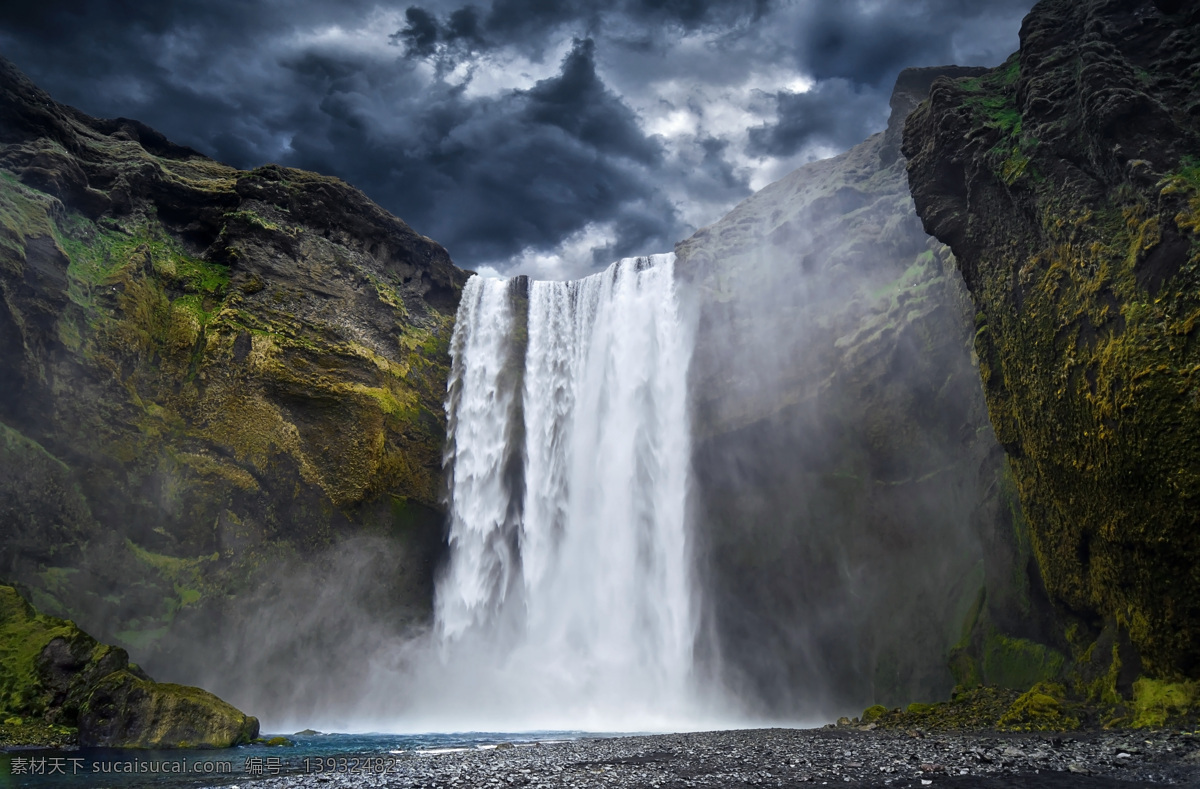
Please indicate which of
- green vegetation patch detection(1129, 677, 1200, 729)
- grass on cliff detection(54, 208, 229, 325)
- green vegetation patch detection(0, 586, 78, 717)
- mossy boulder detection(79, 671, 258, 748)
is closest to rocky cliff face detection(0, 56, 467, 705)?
grass on cliff detection(54, 208, 229, 325)

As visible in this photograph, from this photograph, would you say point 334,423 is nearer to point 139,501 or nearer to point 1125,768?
point 139,501

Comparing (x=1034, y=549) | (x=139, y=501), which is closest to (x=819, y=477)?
(x=1034, y=549)

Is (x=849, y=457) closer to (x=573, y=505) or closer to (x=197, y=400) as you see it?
(x=573, y=505)

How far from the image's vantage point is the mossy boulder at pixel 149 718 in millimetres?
15188

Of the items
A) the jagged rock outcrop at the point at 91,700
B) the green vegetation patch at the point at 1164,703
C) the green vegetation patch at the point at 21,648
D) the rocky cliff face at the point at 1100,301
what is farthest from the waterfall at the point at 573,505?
the green vegetation patch at the point at 1164,703

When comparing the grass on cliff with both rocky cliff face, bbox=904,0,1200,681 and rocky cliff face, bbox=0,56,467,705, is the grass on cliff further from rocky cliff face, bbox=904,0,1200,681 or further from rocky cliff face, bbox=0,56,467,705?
rocky cliff face, bbox=904,0,1200,681

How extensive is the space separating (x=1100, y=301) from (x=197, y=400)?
2956 cm

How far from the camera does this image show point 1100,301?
13484 millimetres

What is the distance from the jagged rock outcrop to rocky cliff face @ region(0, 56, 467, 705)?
15.4 ft

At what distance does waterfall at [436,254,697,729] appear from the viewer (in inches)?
1052

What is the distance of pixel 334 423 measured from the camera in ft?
92.6

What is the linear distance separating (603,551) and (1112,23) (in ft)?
80.0

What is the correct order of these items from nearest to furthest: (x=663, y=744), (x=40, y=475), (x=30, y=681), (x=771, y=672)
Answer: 1. (x=663, y=744)
2. (x=30, y=681)
3. (x=40, y=475)
4. (x=771, y=672)

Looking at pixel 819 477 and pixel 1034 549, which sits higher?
pixel 819 477
